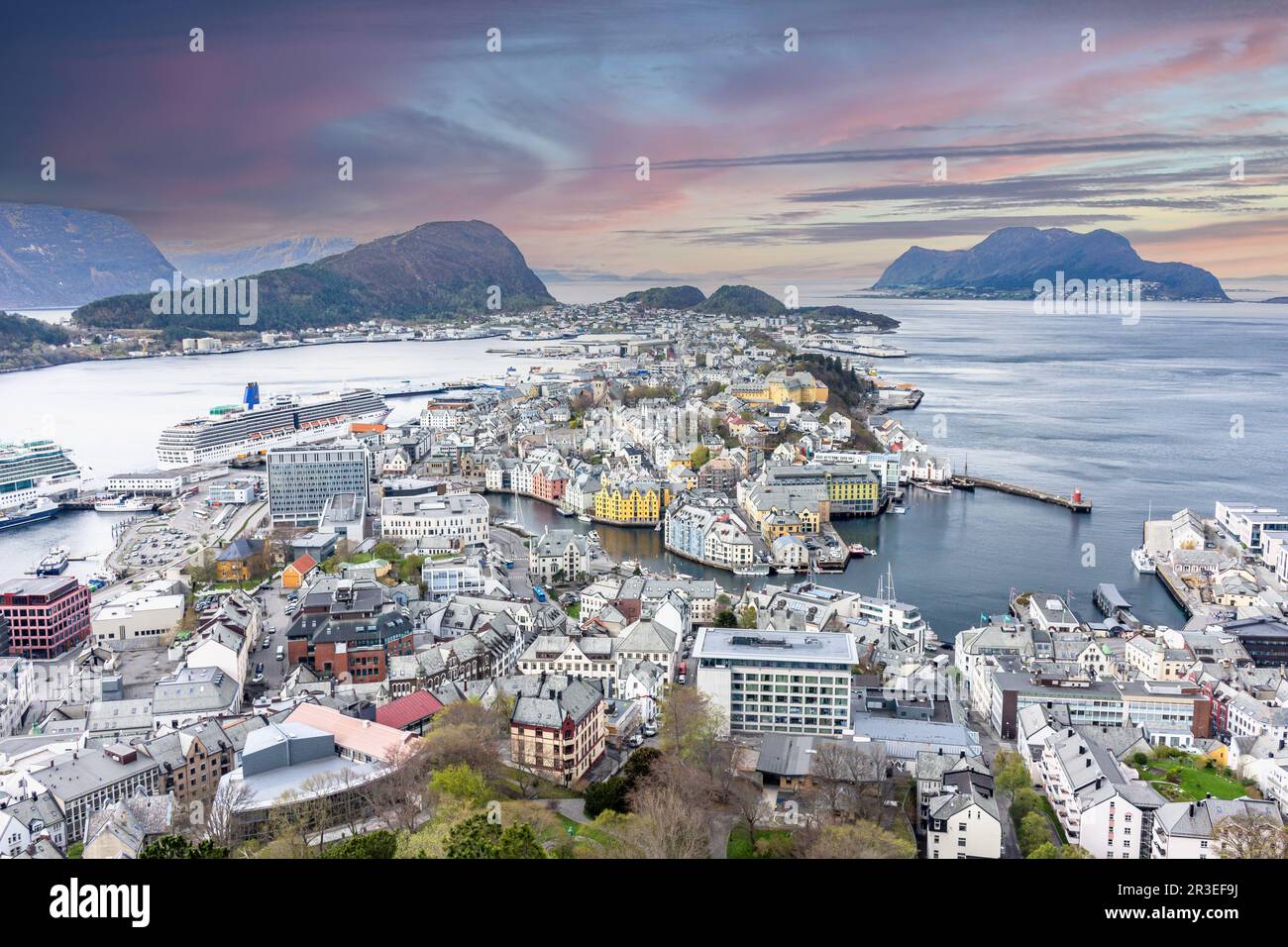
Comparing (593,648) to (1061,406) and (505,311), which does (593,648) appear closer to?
(1061,406)

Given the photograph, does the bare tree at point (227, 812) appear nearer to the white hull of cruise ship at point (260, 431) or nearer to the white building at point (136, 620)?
the white building at point (136, 620)

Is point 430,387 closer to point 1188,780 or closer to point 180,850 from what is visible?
point 1188,780

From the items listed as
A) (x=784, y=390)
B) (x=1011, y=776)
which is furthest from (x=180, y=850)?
(x=784, y=390)

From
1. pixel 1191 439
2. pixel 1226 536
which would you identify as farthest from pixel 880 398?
pixel 1226 536

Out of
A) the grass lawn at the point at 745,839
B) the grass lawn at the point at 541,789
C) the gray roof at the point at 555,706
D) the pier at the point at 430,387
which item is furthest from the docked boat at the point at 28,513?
the grass lawn at the point at 745,839

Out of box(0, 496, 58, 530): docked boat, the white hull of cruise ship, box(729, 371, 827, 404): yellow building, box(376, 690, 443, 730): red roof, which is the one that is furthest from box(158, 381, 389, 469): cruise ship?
box(376, 690, 443, 730): red roof

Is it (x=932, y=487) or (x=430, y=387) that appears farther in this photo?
(x=430, y=387)
